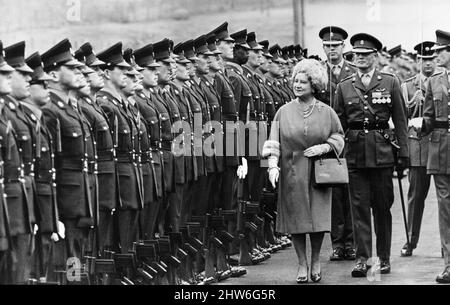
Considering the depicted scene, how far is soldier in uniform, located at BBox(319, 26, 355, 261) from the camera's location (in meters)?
13.8

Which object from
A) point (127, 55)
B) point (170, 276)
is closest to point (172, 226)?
point (170, 276)

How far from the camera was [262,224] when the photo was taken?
1468 cm

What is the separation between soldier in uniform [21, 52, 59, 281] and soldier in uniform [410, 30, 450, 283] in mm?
3737

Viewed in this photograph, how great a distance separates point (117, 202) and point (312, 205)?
1.70 m

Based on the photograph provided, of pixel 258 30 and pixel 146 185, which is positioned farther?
pixel 258 30

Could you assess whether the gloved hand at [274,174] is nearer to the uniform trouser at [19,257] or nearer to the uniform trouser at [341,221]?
the uniform trouser at [341,221]

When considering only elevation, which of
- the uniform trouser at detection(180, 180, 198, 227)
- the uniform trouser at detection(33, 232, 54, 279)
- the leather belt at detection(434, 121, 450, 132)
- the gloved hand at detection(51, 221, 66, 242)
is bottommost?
the uniform trouser at detection(33, 232, 54, 279)

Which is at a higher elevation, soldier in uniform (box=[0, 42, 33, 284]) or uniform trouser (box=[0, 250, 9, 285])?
soldier in uniform (box=[0, 42, 33, 284])

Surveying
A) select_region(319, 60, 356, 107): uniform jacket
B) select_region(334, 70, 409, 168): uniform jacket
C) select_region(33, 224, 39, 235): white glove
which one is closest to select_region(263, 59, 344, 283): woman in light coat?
select_region(334, 70, 409, 168): uniform jacket

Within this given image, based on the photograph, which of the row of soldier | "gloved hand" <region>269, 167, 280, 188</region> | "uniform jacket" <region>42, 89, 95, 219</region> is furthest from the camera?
"gloved hand" <region>269, 167, 280, 188</region>

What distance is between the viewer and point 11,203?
916cm

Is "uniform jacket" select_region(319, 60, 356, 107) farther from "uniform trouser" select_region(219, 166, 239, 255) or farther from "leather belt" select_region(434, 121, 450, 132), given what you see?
"leather belt" select_region(434, 121, 450, 132)

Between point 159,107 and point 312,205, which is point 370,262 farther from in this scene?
point 159,107
